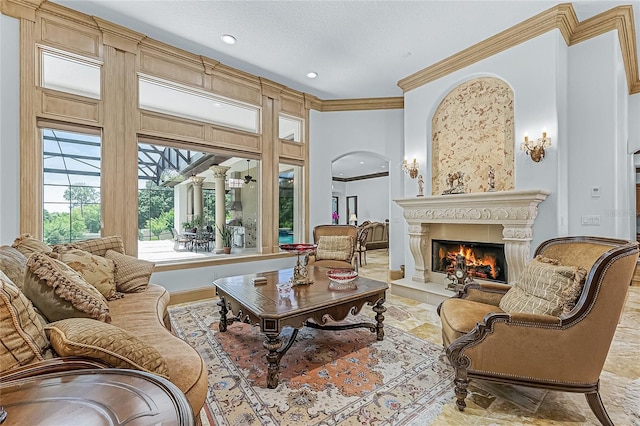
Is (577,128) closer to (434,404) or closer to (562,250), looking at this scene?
(562,250)

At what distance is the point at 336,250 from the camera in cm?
448

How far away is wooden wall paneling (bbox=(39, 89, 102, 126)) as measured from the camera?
3119 mm

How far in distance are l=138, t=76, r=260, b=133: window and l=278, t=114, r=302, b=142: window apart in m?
0.50

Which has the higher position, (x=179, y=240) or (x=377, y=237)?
(x=179, y=240)

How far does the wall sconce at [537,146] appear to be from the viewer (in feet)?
10.8

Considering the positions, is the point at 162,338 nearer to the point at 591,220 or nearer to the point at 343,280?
the point at 343,280

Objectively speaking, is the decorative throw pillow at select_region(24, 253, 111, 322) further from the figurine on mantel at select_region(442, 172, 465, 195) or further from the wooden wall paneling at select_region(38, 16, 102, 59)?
the figurine on mantel at select_region(442, 172, 465, 195)

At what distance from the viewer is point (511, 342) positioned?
5.58ft

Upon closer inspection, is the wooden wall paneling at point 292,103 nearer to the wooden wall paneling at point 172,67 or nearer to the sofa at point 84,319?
the wooden wall paneling at point 172,67

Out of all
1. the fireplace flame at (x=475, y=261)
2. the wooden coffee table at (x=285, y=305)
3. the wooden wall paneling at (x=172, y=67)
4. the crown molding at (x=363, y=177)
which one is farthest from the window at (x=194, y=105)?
the crown molding at (x=363, y=177)

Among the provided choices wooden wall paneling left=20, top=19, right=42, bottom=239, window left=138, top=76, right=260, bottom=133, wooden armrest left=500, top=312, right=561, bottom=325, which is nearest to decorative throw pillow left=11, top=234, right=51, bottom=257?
wooden wall paneling left=20, top=19, right=42, bottom=239

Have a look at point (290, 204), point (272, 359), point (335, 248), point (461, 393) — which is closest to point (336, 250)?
point (335, 248)

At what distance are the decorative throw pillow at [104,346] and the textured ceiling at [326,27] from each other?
128 inches

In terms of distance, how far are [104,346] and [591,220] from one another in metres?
4.70
